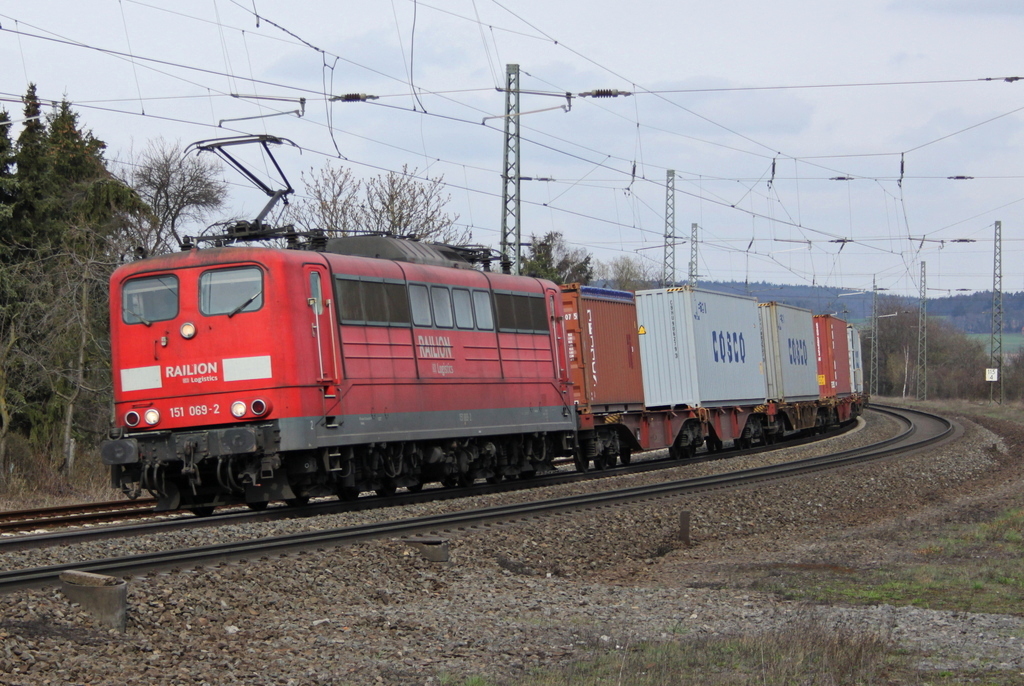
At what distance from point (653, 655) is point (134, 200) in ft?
86.7

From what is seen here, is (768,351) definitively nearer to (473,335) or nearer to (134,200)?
(473,335)

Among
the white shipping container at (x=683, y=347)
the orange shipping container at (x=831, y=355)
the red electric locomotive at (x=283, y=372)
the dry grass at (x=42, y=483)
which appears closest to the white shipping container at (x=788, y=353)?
the orange shipping container at (x=831, y=355)

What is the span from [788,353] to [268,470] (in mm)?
20928

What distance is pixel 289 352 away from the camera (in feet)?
41.8

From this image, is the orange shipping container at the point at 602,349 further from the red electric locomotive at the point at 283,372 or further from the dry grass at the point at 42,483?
the dry grass at the point at 42,483

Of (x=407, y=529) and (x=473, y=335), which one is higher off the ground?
(x=473, y=335)

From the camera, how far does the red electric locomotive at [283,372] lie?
12727 millimetres

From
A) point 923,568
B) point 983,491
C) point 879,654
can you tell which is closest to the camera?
point 879,654

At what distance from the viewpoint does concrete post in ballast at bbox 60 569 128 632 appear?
23.4 ft

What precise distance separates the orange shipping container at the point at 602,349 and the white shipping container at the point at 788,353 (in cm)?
738

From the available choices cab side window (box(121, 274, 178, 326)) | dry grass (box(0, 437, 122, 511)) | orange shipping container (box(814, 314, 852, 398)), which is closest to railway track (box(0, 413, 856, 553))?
cab side window (box(121, 274, 178, 326))

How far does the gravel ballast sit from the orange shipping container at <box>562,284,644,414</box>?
5902 millimetres

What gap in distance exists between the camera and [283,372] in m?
12.7

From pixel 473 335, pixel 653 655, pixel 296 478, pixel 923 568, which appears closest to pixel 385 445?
pixel 296 478
